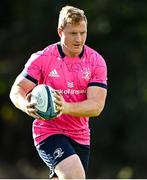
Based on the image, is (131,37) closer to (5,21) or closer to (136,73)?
(136,73)

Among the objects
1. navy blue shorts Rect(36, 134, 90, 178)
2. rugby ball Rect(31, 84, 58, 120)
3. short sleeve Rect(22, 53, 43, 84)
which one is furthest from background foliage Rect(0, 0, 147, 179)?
rugby ball Rect(31, 84, 58, 120)

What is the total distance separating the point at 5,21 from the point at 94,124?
4.01 meters

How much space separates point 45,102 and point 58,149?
0.71m

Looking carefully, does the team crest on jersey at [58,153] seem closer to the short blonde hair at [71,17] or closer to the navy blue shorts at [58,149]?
the navy blue shorts at [58,149]

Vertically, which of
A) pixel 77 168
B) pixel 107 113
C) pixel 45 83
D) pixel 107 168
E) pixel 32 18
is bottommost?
pixel 107 168

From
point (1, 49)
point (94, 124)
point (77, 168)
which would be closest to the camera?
point (77, 168)

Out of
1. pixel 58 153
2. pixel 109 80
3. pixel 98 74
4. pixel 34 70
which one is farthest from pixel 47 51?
pixel 109 80

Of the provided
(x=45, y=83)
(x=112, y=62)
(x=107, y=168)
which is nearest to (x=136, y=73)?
(x=112, y=62)

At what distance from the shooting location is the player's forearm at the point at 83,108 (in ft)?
29.0

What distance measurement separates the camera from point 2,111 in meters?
23.7

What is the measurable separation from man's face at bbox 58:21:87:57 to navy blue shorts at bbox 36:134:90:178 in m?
0.85

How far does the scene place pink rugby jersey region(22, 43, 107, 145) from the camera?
369 inches

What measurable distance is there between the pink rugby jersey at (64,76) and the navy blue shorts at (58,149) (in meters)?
0.06

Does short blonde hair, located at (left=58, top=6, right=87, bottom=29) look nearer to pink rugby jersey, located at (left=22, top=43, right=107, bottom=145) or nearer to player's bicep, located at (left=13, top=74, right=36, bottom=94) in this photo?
pink rugby jersey, located at (left=22, top=43, right=107, bottom=145)
